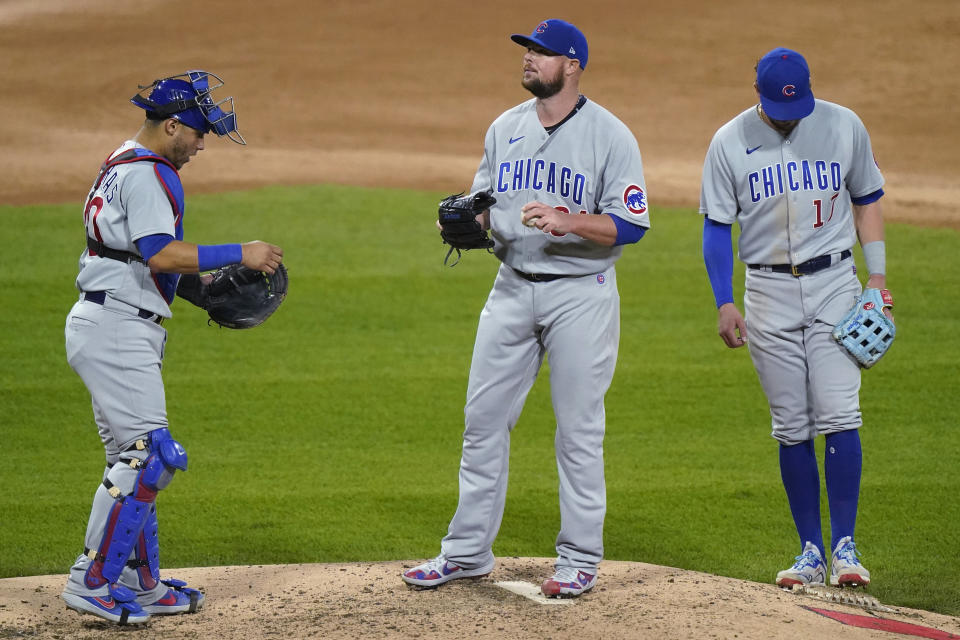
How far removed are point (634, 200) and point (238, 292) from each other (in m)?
1.55

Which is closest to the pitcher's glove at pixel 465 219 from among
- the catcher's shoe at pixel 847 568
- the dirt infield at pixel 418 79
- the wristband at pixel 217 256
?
the wristband at pixel 217 256

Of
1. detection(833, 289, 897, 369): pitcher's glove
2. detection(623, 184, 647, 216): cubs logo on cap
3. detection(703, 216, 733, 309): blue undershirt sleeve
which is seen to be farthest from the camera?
detection(703, 216, 733, 309): blue undershirt sleeve

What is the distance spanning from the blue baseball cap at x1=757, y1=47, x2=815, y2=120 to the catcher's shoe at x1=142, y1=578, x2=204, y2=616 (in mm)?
2865

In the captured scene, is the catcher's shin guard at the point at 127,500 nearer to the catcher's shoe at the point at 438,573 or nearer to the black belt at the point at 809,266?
the catcher's shoe at the point at 438,573

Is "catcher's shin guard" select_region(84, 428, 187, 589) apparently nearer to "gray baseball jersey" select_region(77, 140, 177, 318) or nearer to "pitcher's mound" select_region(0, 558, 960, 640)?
"pitcher's mound" select_region(0, 558, 960, 640)

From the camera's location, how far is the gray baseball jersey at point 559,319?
4.50m

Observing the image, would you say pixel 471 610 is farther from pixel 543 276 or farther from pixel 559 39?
pixel 559 39

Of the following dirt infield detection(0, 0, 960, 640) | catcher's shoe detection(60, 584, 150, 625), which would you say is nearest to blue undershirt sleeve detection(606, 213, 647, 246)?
catcher's shoe detection(60, 584, 150, 625)

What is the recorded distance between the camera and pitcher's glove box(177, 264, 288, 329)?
4664 mm

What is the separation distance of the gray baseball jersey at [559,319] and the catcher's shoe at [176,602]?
959 millimetres

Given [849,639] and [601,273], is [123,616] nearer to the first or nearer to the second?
[601,273]

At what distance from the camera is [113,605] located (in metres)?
4.34

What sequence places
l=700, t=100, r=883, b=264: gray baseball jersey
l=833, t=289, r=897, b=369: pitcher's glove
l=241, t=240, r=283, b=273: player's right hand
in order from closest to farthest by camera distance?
l=241, t=240, r=283, b=273: player's right hand < l=833, t=289, r=897, b=369: pitcher's glove < l=700, t=100, r=883, b=264: gray baseball jersey

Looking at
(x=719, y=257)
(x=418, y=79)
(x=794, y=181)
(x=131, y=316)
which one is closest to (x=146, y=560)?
(x=131, y=316)
